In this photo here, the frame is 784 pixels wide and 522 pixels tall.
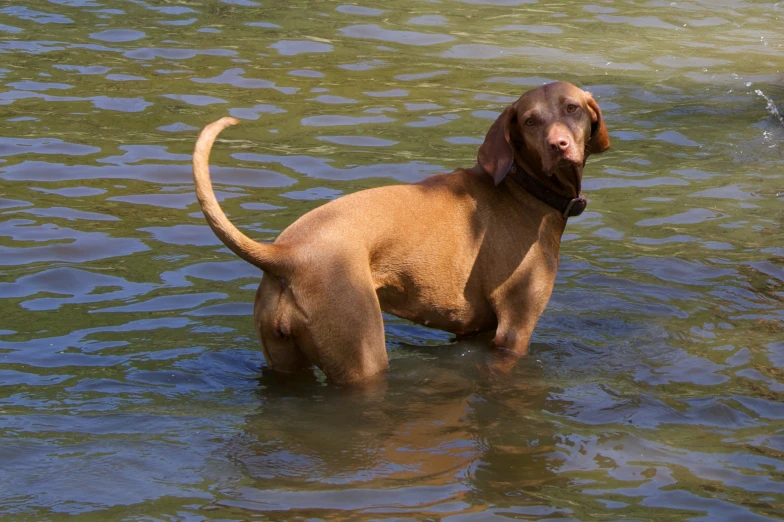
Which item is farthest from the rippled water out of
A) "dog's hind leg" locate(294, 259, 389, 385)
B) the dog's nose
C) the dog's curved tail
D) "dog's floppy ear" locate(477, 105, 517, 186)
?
the dog's nose

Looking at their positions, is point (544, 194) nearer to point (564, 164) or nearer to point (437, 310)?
point (564, 164)

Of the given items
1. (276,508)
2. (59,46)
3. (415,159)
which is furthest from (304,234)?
(59,46)

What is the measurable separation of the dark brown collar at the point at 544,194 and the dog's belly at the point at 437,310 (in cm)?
67

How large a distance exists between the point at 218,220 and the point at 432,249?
1.23 metres

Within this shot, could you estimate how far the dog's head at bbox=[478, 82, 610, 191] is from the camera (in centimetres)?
565

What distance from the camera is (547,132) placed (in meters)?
5.69

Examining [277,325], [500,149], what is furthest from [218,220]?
[500,149]

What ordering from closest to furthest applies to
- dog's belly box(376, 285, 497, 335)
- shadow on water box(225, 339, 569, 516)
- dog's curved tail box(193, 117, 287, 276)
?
shadow on water box(225, 339, 569, 516) → dog's curved tail box(193, 117, 287, 276) → dog's belly box(376, 285, 497, 335)

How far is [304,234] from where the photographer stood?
5074mm

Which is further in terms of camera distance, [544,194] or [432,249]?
[544,194]

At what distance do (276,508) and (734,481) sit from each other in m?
1.80

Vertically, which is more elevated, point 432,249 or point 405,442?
point 432,249

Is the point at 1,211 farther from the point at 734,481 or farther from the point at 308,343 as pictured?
the point at 734,481

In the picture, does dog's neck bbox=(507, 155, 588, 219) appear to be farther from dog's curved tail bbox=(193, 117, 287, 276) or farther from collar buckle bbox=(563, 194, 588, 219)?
dog's curved tail bbox=(193, 117, 287, 276)
